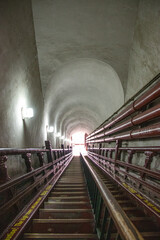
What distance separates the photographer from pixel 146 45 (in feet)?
14.4

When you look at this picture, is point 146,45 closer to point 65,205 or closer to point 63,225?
point 65,205

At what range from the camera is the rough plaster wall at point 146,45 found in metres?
3.87

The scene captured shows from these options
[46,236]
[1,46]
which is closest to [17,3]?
[1,46]

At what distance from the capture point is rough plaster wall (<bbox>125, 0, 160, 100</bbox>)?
3.87m

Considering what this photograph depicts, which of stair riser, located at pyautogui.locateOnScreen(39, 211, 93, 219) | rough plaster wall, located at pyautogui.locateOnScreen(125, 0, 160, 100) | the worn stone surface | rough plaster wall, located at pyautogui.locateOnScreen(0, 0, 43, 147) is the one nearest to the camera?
stair riser, located at pyautogui.locateOnScreen(39, 211, 93, 219)

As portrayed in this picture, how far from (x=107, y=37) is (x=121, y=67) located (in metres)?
1.21

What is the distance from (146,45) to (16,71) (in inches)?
146

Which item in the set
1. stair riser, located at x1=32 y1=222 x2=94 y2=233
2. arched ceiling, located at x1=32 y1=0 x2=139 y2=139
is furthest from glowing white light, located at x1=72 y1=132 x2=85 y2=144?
stair riser, located at x1=32 y1=222 x2=94 y2=233

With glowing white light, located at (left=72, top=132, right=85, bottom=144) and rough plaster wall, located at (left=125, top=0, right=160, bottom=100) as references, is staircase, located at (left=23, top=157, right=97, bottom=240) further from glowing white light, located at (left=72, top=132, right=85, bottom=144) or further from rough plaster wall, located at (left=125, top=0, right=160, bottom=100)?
glowing white light, located at (left=72, top=132, right=85, bottom=144)

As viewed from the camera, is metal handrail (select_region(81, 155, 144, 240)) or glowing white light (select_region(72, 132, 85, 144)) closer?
metal handrail (select_region(81, 155, 144, 240))

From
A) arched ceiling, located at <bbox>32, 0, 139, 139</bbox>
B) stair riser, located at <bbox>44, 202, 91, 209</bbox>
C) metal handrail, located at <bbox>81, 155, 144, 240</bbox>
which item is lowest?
stair riser, located at <bbox>44, 202, 91, 209</bbox>

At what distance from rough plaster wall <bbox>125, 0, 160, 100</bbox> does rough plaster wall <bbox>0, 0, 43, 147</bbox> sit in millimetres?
3256

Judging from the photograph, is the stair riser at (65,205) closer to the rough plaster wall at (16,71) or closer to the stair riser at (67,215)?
the stair riser at (67,215)

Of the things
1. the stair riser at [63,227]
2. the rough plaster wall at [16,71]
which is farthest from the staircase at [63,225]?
the rough plaster wall at [16,71]
